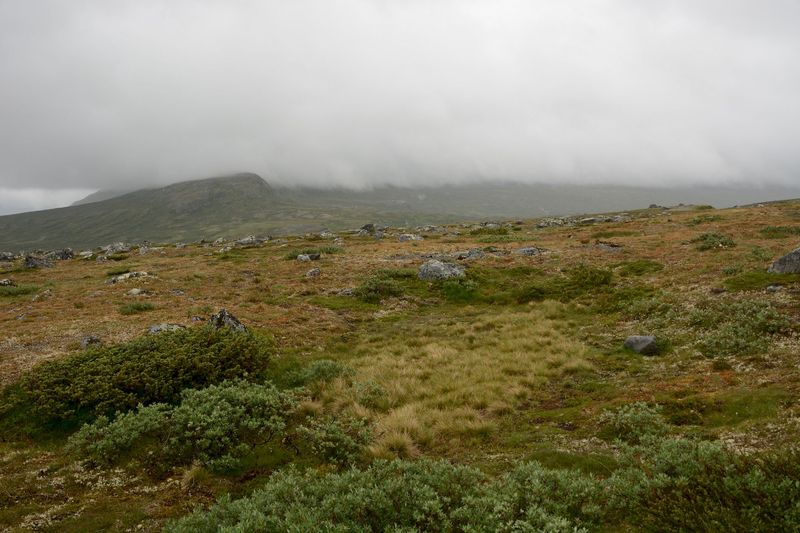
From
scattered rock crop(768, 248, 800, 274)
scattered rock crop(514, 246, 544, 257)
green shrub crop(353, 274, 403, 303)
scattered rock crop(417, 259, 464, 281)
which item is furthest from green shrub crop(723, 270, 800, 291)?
scattered rock crop(514, 246, 544, 257)

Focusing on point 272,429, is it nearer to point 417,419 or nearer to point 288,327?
point 417,419

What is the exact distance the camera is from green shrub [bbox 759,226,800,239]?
41.2m

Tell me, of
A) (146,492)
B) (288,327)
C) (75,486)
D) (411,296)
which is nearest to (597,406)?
(146,492)

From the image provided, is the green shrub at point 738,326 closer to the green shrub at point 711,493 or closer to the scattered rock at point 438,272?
the green shrub at point 711,493

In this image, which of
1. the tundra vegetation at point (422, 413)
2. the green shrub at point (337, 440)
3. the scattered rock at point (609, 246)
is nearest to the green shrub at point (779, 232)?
the scattered rock at point (609, 246)

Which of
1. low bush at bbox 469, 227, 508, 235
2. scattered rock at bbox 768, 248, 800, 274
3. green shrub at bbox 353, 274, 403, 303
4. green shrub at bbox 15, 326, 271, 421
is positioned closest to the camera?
green shrub at bbox 15, 326, 271, 421

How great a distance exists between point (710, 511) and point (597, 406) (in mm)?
7606

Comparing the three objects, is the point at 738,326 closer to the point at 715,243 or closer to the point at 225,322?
the point at 225,322

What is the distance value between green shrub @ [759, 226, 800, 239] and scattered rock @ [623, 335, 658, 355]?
32.6m

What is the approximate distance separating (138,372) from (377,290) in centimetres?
2016

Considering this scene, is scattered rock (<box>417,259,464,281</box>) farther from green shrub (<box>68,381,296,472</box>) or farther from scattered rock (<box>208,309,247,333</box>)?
green shrub (<box>68,381,296,472</box>)

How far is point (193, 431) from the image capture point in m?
12.4

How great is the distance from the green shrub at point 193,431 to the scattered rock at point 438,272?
2367 cm

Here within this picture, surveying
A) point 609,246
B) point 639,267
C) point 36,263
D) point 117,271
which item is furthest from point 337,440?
point 36,263
